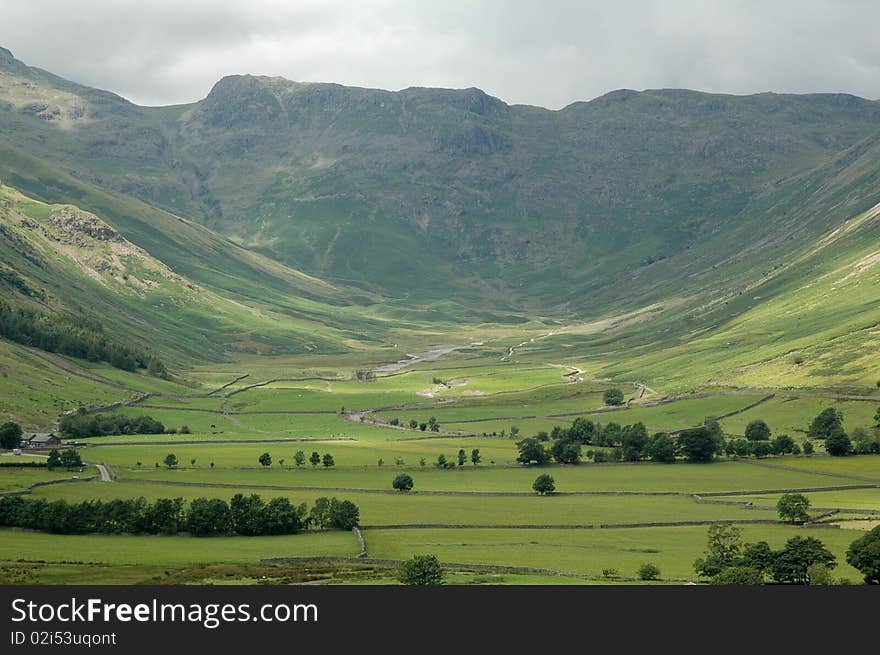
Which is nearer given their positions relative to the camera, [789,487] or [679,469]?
[789,487]

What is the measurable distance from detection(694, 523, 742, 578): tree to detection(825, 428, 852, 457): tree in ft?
248

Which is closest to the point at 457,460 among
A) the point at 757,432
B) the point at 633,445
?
the point at 633,445

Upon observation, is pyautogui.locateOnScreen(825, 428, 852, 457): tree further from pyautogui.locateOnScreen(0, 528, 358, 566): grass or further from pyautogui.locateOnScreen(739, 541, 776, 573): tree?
pyautogui.locateOnScreen(0, 528, 358, 566): grass

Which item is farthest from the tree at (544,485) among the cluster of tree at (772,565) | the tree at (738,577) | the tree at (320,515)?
the tree at (738,577)

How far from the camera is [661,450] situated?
17825cm

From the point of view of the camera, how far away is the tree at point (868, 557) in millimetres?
89000

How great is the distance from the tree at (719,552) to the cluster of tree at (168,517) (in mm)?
46545

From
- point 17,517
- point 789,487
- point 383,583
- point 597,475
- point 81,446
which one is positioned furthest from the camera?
point 81,446

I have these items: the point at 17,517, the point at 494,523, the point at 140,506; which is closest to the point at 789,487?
the point at 494,523

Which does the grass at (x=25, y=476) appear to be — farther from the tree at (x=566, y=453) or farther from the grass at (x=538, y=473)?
the tree at (x=566, y=453)

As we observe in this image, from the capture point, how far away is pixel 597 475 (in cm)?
16538

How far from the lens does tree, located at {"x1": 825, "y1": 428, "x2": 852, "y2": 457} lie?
6781 inches
